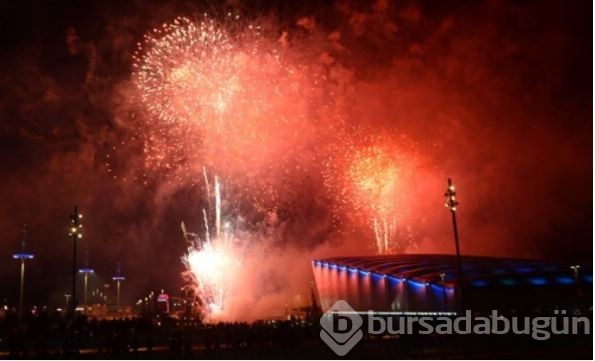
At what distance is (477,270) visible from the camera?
44.7m

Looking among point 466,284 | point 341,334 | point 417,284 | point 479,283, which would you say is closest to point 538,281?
point 479,283

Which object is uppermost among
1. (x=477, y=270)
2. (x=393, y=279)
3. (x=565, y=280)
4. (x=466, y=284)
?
(x=477, y=270)

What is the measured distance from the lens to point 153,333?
25.8 metres

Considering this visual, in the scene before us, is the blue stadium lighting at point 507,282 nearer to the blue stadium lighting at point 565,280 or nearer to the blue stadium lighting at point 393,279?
the blue stadium lighting at point 565,280

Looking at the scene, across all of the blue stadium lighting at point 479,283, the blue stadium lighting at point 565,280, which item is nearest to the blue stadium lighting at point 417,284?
the blue stadium lighting at point 479,283

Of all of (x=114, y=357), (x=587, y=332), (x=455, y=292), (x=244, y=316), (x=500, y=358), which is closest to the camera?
(x=500, y=358)

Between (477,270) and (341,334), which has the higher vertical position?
(477,270)

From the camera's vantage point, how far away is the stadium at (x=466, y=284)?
4100 cm

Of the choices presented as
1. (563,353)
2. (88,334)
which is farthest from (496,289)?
(88,334)

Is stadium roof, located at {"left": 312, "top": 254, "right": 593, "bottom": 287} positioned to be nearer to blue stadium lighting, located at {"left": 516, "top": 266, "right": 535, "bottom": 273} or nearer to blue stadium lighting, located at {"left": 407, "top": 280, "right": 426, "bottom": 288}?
blue stadium lighting, located at {"left": 516, "top": 266, "right": 535, "bottom": 273}

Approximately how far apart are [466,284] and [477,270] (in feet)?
12.5

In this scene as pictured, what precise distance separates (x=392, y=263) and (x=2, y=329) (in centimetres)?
3245

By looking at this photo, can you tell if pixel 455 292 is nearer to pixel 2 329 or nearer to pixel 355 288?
pixel 355 288

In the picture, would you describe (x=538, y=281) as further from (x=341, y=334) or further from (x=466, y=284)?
(x=341, y=334)
